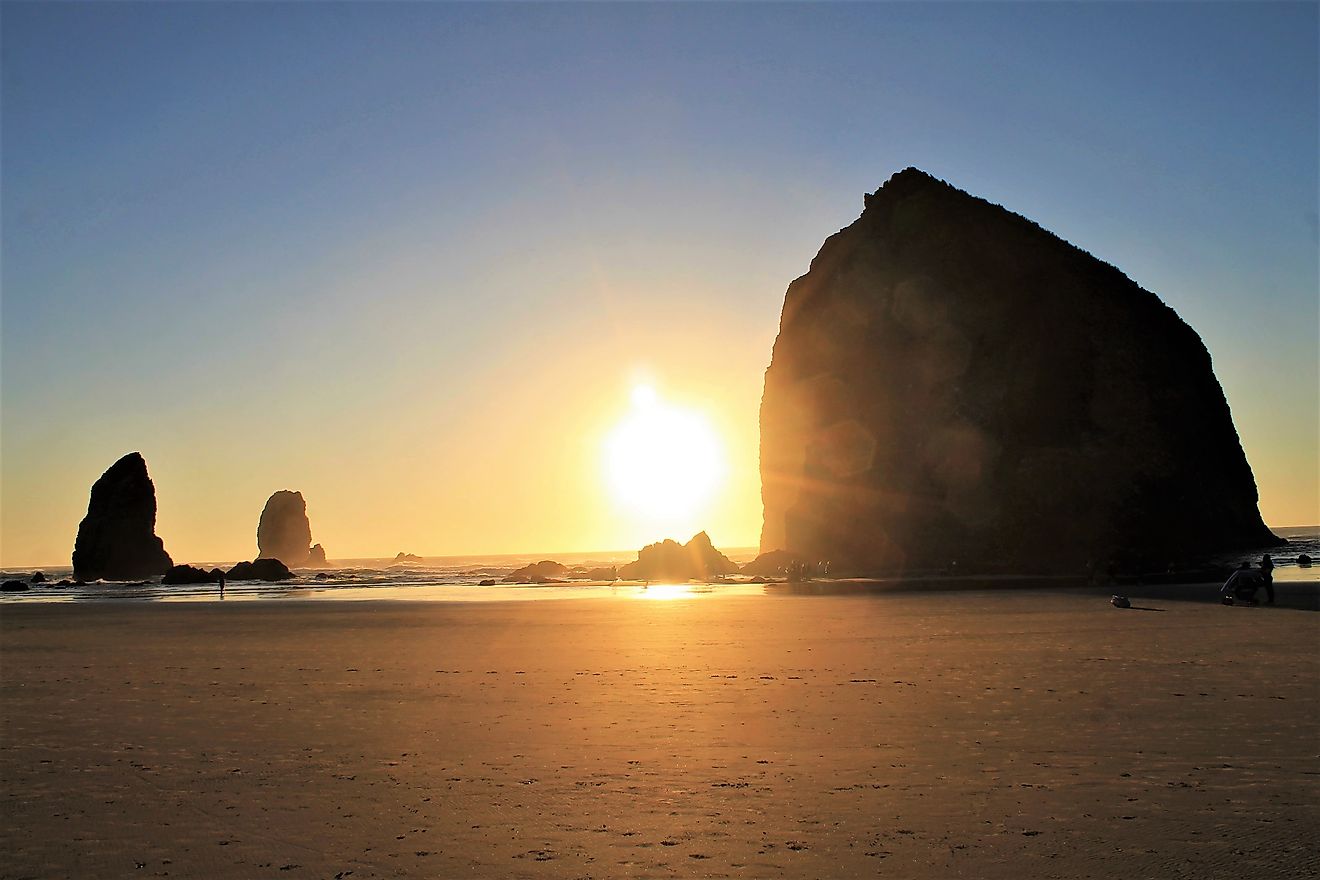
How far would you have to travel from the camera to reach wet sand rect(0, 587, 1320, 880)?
6.86 m

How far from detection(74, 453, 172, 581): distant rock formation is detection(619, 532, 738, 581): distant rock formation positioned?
68565mm

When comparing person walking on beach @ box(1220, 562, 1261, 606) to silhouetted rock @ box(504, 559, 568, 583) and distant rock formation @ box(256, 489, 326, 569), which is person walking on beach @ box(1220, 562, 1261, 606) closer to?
silhouetted rock @ box(504, 559, 568, 583)

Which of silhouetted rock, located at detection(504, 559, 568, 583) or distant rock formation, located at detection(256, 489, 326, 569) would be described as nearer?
silhouetted rock, located at detection(504, 559, 568, 583)

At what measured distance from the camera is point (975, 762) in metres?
9.45

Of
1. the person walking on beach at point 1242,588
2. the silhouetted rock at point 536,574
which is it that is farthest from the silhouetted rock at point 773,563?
the person walking on beach at point 1242,588

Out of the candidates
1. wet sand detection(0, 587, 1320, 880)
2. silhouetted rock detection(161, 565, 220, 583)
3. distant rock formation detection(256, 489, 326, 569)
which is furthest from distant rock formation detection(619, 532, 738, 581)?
distant rock formation detection(256, 489, 326, 569)

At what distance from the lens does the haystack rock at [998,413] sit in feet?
209

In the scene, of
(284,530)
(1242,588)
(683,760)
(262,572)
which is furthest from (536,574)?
(284,530)

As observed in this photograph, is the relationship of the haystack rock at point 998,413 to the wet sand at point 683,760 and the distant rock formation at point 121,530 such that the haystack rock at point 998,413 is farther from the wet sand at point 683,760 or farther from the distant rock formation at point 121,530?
the distant rock formation at point 121,530

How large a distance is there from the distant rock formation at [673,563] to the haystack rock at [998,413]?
8.45 metres

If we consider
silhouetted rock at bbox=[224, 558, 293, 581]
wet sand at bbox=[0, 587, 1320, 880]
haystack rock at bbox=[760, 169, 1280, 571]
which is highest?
haystack rock at bbox=[760, 169, 1280, 571]

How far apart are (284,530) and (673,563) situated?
115 m

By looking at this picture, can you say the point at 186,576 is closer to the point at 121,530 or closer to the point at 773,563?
the point at 121,530

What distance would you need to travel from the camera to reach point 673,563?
74438 mm
